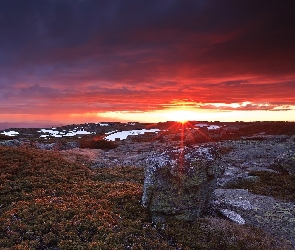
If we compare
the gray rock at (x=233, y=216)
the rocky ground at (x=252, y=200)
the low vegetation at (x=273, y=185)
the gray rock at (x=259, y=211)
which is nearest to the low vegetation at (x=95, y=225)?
the gray rock at (x=233, y=216)

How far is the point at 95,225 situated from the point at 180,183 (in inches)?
210

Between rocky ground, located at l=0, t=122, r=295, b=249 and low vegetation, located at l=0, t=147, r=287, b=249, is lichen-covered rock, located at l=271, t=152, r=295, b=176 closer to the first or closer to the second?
rocky ground, located at l=0, t=122, r=295, b=249

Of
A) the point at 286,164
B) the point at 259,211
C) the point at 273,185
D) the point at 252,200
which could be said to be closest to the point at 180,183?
the point at 259,211

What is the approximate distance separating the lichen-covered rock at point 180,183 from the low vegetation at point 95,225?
0.74 m

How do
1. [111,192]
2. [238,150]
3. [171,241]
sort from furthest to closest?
1. [238,150]
2. [111,192]
3. [171,241]

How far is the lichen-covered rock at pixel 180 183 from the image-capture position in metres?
16.1

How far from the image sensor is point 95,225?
14484 mm

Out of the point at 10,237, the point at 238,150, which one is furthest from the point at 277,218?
the point at 238,150

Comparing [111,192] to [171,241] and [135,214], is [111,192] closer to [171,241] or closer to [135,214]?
[135,214]

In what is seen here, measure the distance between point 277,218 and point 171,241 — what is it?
7.80 m

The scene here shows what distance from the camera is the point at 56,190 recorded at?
2095 cm

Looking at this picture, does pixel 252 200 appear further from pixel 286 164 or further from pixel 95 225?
pixel 95 225

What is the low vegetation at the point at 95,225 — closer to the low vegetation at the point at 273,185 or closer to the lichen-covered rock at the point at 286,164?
the low vegetation at the point at 273,185

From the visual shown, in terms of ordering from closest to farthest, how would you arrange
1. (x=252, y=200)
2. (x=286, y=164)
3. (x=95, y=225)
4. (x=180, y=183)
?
(x=95, y=225), (x=180, y=183), (x=252, y=200), (x=286, y=164)
